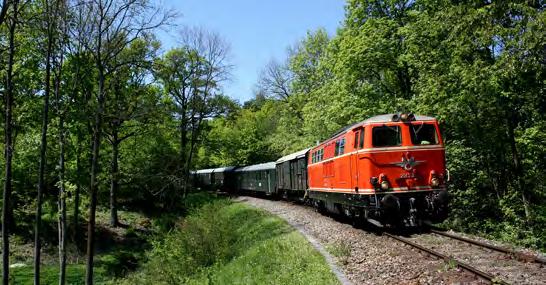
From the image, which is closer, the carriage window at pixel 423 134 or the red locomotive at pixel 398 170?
the red locomotive at pixel 398 170

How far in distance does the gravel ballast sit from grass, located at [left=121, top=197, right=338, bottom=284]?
0.56 meters

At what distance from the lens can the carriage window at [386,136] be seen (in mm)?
13258

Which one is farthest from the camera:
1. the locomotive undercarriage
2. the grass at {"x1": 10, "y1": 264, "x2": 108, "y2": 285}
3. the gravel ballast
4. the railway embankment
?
the grass at {"x1": 10, "y1": 264, "x2": 108, "y2": 285}

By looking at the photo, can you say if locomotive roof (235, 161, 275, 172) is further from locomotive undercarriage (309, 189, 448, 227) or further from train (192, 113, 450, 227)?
locomotive undercarriage (309, 189, 448, 227)

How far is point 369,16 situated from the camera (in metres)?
25.9

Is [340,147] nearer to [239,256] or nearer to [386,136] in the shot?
[386,136]

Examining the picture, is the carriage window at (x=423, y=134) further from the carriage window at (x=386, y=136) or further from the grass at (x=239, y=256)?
the grass at (x=239, y=256)

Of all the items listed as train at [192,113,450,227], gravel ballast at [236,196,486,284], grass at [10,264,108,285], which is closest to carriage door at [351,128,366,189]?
train at [192,113,450,227]

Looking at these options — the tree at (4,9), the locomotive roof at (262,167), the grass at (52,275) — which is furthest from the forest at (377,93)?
the locomotive roof at (262,167)

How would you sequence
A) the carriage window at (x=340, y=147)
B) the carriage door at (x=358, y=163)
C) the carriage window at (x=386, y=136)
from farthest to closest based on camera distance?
the carriage window at (x=340, y=147)
the carriage door at (x=358, y=163)
the carriage window at (x=386, y=136)

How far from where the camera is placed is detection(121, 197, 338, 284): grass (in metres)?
10.5

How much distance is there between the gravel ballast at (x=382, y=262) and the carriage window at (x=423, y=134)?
289 cm

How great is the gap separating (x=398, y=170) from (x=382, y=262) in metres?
3.75

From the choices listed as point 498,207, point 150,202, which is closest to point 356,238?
point 498,207
